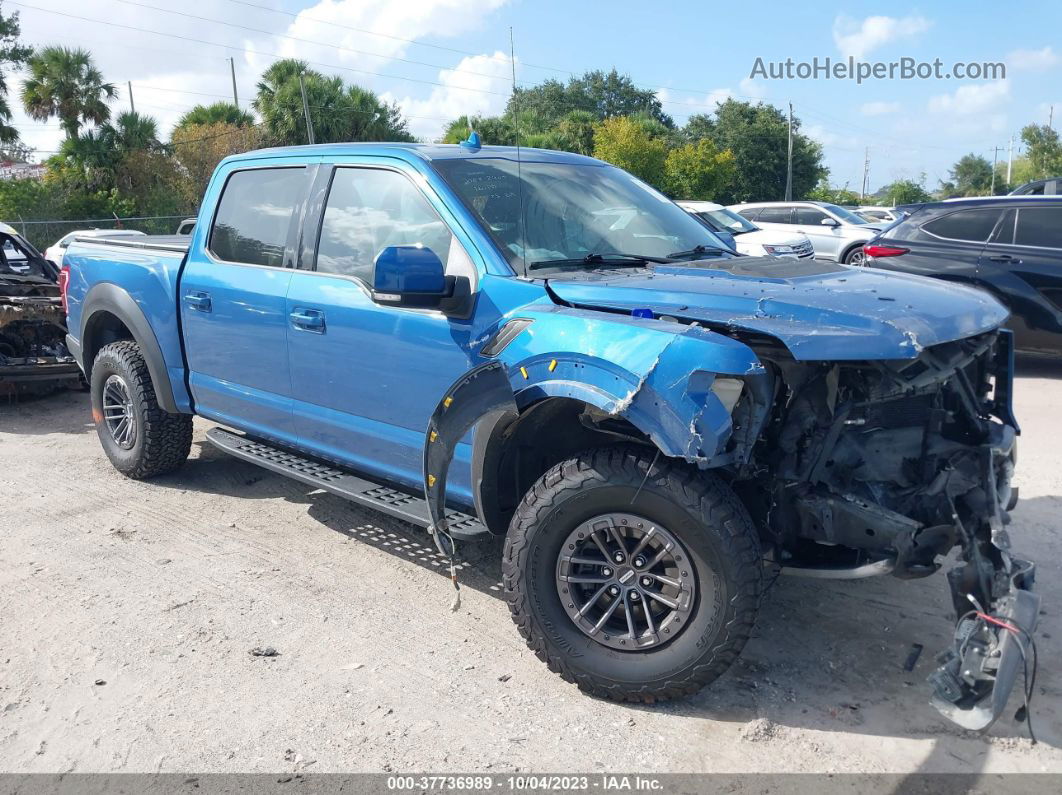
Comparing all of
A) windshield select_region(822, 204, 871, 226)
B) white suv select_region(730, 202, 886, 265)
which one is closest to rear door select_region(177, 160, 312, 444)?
white suv select_region(730, 202, 886, 265)

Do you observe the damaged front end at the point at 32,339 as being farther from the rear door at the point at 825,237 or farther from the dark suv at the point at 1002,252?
the rear door at the point at 825,237

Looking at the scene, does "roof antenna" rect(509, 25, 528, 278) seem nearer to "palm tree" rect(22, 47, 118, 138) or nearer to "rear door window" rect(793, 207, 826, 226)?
"rear door window" rect(793, 207, 826, 226)

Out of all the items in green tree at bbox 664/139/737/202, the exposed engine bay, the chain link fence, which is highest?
green tree at bbox 664/139/737/202

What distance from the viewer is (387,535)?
16.4 feet

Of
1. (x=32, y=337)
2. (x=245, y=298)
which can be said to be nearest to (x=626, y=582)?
(x=245, y=298)

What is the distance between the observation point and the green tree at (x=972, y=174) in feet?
261

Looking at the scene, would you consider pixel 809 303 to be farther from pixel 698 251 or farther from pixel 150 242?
pixel 150 242

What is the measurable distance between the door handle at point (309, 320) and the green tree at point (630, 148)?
107 ft

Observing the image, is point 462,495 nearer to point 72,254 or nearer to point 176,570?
point 176,570

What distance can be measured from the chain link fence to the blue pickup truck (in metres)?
20.8

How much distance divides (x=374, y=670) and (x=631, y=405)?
1.53 metres

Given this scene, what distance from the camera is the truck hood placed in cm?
285

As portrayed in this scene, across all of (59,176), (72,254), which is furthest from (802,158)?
(72,254)

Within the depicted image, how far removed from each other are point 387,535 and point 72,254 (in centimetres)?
313
